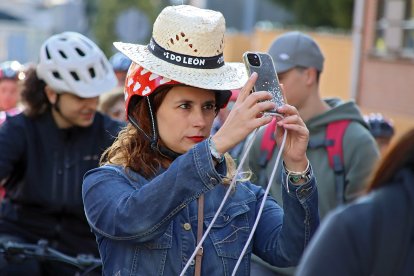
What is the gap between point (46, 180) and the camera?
6.15 meters

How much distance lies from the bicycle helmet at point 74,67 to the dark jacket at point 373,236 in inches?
167

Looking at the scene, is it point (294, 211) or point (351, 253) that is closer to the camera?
point (351, 253)

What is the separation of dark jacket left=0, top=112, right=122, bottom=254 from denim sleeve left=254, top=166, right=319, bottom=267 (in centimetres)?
266

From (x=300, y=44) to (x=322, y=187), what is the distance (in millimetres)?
1144

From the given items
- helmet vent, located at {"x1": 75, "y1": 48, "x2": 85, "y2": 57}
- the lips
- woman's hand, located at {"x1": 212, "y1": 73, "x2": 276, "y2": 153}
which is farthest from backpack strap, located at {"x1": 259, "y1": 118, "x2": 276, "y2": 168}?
woman's hand, located at {"x1": 212, "y1": 73, "x2": 276, "y2": 153}

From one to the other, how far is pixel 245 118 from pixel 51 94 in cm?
362

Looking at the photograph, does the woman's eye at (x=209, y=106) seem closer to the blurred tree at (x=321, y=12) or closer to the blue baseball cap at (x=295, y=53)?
the blue baseball cap at (x=295, y=53)

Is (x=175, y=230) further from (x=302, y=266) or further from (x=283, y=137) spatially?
(x=302, y=266)

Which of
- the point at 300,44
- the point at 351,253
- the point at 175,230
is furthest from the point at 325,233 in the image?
the point at 300,44

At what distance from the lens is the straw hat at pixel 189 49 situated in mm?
3633

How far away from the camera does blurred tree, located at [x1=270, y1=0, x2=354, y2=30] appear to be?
108 ft

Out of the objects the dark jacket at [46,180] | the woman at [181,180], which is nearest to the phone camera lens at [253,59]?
the woman at [181,180]

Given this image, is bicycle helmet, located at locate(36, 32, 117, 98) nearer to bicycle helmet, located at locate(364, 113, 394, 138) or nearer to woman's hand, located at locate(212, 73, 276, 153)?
bicycle helmet, located at locate(364, 113, 394, 138)

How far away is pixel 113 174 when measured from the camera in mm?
3639
